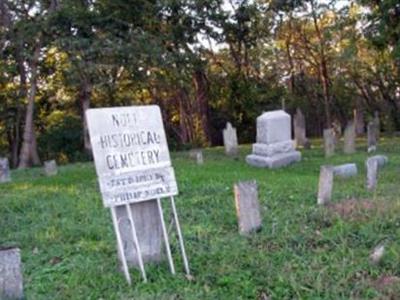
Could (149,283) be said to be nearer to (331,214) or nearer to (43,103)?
(331,214)

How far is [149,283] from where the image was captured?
4961 mm

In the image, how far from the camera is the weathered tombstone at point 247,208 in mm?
6550

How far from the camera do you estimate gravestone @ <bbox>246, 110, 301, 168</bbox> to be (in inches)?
579

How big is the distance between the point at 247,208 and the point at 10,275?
285 cm

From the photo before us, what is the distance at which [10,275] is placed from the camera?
15.1ft

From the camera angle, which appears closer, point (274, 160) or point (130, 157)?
point (130, 157)

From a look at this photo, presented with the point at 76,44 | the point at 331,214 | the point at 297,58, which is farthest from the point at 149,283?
the point at 297,58

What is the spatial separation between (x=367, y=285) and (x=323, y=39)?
25.5m

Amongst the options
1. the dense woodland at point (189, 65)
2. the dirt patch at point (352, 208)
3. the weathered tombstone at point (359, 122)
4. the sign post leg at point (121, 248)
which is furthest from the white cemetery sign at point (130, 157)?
the weathered tombstone at point (359, 122)

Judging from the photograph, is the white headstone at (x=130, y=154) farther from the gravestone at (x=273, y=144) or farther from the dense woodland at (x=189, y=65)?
the dense woodland at (x=189, y=65)

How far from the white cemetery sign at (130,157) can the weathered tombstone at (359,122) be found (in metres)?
22.3

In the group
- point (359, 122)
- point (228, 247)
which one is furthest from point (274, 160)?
point (359, 122)

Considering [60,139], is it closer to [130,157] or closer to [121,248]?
[130,157]

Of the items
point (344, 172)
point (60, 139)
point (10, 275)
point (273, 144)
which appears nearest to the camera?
point (10, 275)
